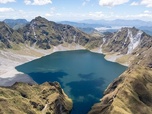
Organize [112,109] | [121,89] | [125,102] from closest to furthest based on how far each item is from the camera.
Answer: [112,109], [125,102], [121,89]

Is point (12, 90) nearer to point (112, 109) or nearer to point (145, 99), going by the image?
point (112, 109)

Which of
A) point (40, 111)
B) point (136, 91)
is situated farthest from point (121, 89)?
point (40, 111)

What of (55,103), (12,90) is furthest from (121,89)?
(12,90)

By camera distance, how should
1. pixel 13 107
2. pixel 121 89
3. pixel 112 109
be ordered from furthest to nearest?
1. pixel 121 89
2. pixel 112 109
3. pixel 13 107

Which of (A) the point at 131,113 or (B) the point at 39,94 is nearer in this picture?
(A) the point at 131,113

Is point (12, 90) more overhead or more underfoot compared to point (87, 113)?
more overhead

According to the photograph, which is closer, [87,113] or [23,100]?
[23,100]

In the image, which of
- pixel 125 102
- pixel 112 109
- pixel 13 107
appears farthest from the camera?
pixel 125 102

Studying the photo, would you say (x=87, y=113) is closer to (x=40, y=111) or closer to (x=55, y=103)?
(x=55, y=103)

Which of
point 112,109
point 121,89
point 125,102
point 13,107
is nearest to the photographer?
point 13,107
